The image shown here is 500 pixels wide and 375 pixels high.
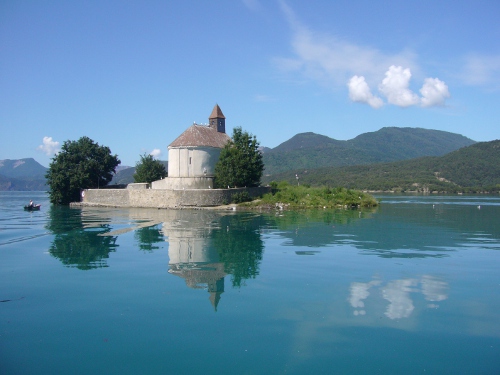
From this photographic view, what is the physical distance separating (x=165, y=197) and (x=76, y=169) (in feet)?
54.2

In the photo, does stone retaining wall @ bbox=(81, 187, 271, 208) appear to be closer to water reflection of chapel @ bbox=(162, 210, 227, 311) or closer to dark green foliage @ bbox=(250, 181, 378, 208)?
dark green foliage @ bbox=(250, 181, 378, 208)

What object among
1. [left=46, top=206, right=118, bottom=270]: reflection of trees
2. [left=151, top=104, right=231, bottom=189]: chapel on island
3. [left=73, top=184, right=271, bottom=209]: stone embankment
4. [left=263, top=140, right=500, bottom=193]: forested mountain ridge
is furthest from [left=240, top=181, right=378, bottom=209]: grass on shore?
[left=263, top=140, right=500, bottom=193]: forested mountain ridge

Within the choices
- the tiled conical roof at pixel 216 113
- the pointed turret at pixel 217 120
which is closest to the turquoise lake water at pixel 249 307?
the pointed turret at pixel 217 120

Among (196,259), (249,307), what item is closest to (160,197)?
(196,259)

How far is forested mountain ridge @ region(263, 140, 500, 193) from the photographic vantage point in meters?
110

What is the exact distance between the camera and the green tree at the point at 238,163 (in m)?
47.5

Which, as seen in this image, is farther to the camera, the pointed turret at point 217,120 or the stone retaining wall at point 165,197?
the pointed turret at point 217,120

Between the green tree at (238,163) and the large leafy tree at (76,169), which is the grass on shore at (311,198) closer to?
the green tree at (238,163)

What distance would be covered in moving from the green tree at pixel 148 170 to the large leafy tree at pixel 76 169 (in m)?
5.00

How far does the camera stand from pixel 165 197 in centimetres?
4622

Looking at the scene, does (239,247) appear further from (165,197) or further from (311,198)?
(311,198)

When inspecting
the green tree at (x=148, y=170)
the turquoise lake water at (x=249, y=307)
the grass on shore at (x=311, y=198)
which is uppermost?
the green tree at (x=148, y=170)

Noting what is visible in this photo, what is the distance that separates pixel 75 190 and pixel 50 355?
50.9 m

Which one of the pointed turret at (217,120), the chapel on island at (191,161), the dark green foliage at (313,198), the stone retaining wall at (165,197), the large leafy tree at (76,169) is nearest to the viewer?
the stone retaining wall at (165,197)
